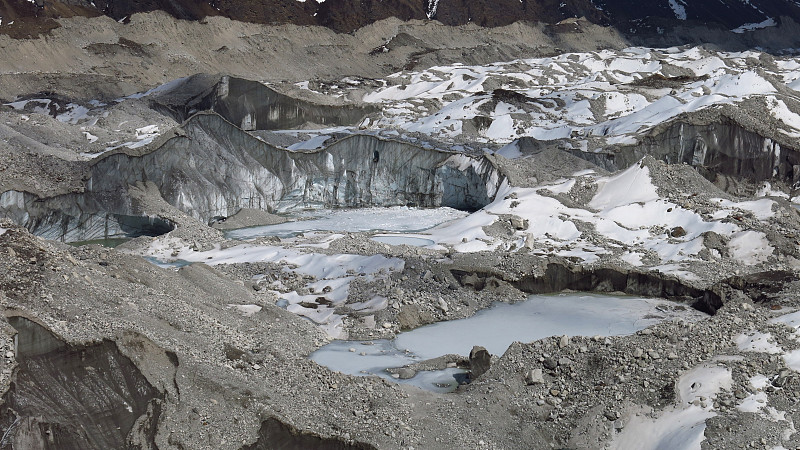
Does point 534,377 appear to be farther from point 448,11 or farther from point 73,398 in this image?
point 448,11

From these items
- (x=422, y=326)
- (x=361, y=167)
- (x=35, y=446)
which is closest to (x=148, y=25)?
(x=361, y=167)

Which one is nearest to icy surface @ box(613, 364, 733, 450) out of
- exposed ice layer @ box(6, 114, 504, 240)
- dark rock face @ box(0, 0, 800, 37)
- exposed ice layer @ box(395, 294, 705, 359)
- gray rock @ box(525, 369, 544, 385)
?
gray rock @ box(525, 369, 544, 385)

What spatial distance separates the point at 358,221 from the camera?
32625mm

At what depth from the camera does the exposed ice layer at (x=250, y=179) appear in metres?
29.5

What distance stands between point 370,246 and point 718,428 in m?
14.3

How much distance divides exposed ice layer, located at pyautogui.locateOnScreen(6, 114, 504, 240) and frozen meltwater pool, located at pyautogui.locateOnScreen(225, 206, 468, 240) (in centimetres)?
91

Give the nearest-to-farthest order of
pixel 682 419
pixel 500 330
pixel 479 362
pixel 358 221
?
1. pixel 682 419
2. pixel 479 362
3. pixel 500 330
4. pixel 358 221

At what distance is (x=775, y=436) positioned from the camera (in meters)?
12.1

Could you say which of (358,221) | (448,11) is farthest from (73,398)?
(448,11)

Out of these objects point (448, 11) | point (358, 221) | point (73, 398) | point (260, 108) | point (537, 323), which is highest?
point (448, 11)

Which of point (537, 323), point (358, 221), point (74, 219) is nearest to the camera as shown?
point (537, 323)

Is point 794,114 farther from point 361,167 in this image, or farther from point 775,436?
point 775,436

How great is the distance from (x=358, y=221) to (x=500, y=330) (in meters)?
14.2

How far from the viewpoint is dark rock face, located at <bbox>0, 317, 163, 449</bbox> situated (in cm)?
1199
